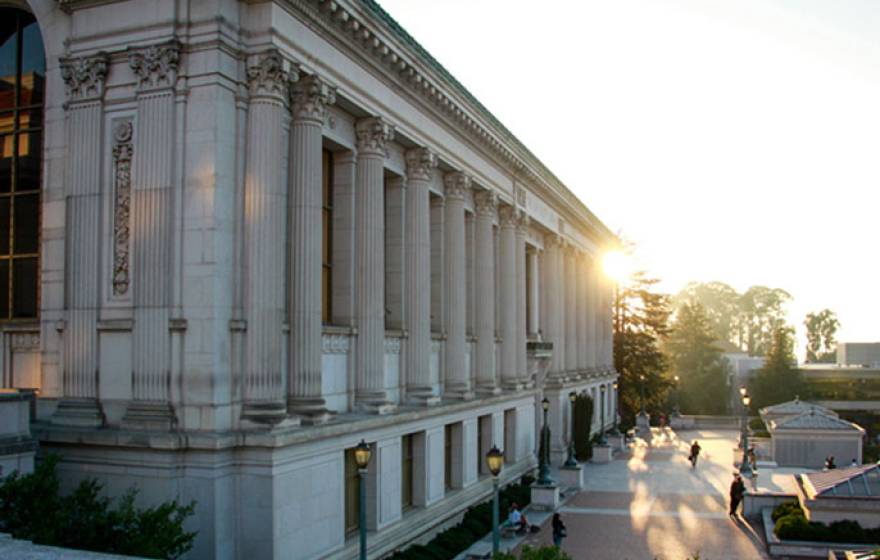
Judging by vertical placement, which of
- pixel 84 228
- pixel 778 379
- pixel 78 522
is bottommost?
pixel 778 379

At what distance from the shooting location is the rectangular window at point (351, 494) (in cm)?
2203

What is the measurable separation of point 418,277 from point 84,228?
11.1 meters

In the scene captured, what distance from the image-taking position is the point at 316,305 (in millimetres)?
20297

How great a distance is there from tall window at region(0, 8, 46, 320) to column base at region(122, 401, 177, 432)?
473 centimetres

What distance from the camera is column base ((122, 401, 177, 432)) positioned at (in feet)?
58.2

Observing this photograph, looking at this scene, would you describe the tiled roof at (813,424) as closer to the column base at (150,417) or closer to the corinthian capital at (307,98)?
the corinthian capital at (307,98)

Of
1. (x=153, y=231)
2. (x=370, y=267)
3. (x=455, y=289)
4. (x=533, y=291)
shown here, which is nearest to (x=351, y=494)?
(x=370, y=267)

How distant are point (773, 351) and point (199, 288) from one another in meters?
71.0

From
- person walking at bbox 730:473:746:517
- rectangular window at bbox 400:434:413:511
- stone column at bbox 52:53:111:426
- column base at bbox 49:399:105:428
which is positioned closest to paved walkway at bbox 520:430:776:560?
person walking at bbox 730:473:746:517

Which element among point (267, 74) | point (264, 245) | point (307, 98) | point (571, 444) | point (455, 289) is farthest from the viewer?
point (571, 444)

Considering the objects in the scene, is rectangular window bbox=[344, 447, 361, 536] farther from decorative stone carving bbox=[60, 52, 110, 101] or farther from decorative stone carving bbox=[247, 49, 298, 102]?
decorative stone carving bbox=[60, 52, 110, 101]

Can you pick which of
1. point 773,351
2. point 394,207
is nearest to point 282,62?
point 394,207

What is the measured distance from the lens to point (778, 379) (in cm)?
7694

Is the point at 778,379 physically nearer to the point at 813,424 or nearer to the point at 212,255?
the point at 813,424
